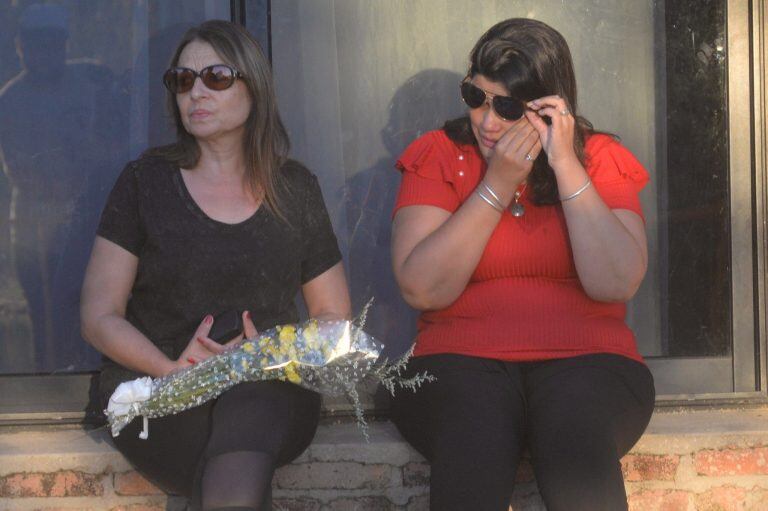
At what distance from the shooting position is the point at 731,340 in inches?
163

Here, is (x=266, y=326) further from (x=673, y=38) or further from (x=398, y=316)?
(x=673, y=38)

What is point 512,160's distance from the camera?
125 inches

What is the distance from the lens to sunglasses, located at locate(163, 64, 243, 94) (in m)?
3.43

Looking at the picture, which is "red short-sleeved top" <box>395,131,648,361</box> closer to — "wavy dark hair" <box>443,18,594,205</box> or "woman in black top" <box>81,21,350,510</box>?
"wavy dark hair" <box>443,18,594,205</box>

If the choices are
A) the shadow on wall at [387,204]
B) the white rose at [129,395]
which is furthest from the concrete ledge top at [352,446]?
the shadow on wall at [387,204]

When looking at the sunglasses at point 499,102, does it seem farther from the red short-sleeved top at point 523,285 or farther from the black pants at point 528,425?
the black pants at point 528,425

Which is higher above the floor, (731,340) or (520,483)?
(731,340)

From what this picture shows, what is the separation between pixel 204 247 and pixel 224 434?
0.69 m

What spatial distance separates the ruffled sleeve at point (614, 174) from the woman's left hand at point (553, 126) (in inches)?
7.8

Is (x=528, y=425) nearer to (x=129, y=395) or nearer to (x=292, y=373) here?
(x=292, y=373)

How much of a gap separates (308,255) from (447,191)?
502 mm

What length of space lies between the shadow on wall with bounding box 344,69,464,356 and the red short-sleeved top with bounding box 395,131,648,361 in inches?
32.2

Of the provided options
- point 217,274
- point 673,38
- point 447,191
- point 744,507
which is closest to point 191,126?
point 217,274

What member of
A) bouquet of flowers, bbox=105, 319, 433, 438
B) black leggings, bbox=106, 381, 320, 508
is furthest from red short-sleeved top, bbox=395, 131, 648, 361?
black leggings, bbox=106, 381, 320, 508
